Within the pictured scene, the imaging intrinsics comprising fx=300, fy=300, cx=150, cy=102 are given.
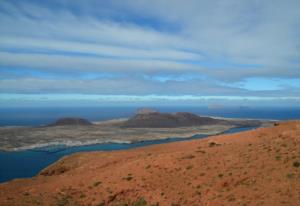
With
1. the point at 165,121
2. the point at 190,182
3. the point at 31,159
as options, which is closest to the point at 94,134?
the point at 31,159

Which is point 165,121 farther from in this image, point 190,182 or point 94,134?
point 190,182

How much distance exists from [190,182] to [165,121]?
124m

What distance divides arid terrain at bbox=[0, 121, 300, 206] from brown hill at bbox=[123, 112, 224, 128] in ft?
368

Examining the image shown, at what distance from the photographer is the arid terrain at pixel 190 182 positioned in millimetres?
15289

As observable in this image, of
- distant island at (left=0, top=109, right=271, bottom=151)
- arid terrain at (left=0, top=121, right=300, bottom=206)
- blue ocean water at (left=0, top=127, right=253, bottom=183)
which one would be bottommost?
blue ocean water at (left=0, top=127, right=253, bottom=183)

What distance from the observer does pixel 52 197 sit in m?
17.8

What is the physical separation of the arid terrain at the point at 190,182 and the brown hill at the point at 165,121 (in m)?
112

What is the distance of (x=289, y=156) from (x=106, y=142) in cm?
7335

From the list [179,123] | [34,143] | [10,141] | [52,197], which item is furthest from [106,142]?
[52,197]

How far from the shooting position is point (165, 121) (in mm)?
141500

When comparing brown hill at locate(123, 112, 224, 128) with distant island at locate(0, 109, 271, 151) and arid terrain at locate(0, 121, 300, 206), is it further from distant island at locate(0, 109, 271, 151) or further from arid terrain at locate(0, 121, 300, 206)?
arid terrain at locate(0, 121, 300, 206)

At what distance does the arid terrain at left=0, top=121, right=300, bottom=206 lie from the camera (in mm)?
15289

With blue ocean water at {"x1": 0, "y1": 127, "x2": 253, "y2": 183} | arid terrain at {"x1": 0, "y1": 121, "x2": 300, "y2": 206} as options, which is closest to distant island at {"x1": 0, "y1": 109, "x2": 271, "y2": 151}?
blue ocean water at {"x1": 0, "y1": 127, "x2": 253, "y2": 183}

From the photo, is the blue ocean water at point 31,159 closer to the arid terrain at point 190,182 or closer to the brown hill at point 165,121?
the arid terrain at point 190,182
